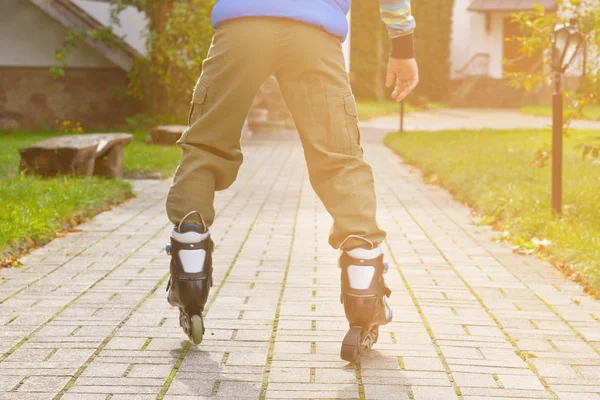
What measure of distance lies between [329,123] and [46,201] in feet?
14.3

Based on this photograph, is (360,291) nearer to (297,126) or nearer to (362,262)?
(362,262)

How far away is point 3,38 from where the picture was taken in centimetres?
1764

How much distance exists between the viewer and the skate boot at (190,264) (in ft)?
10.6

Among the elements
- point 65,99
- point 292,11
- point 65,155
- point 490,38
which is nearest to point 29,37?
point 65,99

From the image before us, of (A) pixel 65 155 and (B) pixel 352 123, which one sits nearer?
(B) pixel 352 123

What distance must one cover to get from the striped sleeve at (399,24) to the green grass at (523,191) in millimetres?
1975

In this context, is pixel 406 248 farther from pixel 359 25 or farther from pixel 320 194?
pixel 359 25

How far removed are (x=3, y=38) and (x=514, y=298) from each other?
14.9 meters

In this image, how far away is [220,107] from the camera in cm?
317

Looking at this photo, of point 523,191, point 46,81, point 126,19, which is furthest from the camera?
point 126,19

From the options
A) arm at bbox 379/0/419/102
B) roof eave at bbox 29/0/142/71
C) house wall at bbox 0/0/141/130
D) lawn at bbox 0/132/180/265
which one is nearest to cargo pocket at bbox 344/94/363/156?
arm at bbox 379/0/419/102

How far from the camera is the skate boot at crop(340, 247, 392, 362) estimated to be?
3.22 m

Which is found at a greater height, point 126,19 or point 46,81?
point 126,19

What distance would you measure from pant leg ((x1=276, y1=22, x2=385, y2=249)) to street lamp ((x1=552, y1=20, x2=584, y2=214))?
4.01 m
